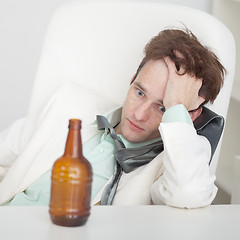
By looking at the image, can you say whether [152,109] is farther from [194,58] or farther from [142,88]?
[194,58]

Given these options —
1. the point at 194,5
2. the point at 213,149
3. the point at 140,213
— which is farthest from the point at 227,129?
the point at 140,213

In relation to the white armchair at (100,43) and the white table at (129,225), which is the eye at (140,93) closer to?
the white armchair at (100,43)

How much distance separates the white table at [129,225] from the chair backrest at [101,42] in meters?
0.80

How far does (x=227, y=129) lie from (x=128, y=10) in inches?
49.2

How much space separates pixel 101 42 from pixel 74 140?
3.37ft

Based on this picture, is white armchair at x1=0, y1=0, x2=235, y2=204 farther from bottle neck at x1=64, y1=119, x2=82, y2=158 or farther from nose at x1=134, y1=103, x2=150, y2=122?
bottle neck at x1=64, y1=119, x2=82, y2=158

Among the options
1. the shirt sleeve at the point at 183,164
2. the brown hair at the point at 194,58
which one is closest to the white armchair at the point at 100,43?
the brown hair at the point at 194,58

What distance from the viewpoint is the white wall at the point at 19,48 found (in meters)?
3.08

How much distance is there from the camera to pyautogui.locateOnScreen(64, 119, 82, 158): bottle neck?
0.96 m

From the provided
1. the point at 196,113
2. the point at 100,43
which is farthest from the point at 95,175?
the point at 100,43

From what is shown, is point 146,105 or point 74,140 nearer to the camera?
point 74,140

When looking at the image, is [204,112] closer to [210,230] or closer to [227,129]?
[210,230]

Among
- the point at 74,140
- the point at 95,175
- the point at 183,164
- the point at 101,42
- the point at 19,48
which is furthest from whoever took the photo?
the point at 19,48

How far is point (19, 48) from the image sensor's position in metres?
3.13
